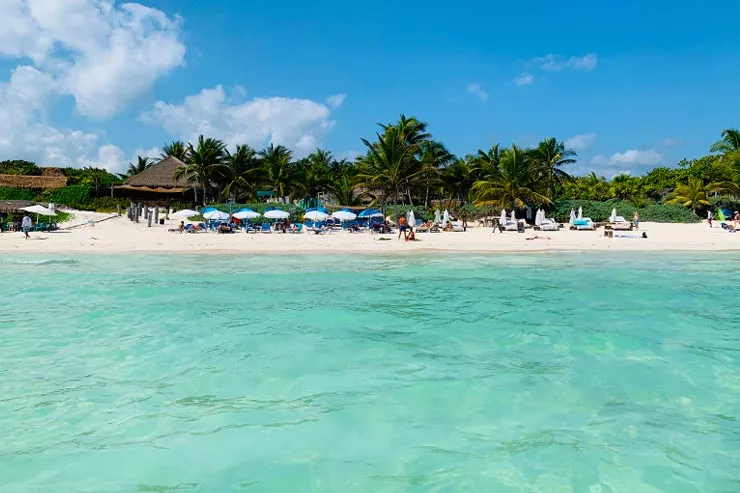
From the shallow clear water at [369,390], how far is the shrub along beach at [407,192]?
12.5 m

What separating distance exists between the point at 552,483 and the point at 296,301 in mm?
7447

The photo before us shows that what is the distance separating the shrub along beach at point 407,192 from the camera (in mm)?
25438

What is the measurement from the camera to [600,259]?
722 inches

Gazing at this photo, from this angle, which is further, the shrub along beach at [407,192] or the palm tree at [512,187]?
the palm tree at [512,187]

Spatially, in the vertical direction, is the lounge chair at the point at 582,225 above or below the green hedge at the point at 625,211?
below

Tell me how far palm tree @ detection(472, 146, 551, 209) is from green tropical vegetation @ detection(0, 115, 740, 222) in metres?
0.06

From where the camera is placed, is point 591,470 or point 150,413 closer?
point 591,470

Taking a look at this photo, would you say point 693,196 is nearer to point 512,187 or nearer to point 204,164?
point 512,187

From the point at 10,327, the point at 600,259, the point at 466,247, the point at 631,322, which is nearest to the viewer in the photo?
the point at 10,327

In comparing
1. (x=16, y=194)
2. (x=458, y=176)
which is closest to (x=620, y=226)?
(x=458, y=176)

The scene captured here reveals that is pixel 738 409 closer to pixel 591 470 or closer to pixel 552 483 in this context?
pixel 591 470

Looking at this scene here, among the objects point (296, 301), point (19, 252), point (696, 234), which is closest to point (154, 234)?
point (19, 252)

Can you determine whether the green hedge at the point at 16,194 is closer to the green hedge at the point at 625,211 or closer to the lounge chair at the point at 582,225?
the green hedge at the point at 625,211

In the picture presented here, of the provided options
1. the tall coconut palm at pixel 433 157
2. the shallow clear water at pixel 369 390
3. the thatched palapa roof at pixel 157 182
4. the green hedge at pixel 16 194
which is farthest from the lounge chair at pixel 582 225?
the green hedge at pixel 16 194
